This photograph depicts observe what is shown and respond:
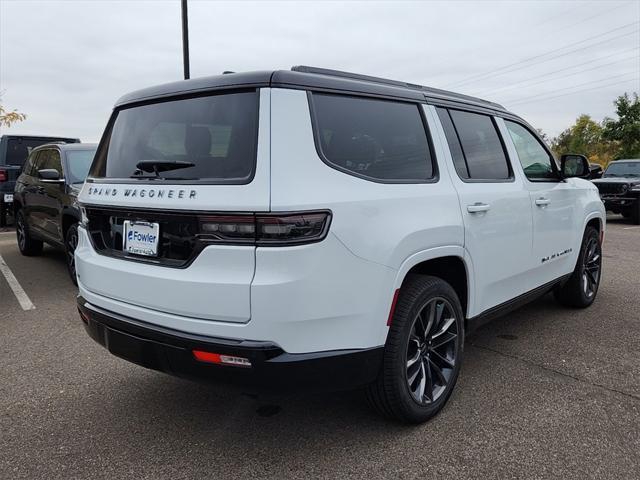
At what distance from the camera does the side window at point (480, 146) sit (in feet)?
11.1

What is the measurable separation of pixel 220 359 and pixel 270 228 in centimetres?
61

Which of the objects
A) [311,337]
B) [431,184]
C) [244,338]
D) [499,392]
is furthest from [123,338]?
[499,392]

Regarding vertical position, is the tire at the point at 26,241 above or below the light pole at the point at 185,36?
below

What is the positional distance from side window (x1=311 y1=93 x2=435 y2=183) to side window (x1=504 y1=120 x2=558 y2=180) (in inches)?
51.4

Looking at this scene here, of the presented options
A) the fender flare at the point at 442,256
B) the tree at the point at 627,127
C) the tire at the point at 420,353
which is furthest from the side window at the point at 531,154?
the tree at the point at 627,127

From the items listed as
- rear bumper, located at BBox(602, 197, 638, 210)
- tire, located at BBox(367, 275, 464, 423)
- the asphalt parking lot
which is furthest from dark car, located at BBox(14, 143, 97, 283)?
rear bumper, located at BBox(602, 197, 638, 210)

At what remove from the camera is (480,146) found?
356 cm

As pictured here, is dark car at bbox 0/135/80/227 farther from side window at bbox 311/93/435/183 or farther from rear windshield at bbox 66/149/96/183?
side window at bbox 311/93/435/183

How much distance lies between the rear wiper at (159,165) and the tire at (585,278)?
3843 millimetres

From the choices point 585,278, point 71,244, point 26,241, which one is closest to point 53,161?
point 71,244

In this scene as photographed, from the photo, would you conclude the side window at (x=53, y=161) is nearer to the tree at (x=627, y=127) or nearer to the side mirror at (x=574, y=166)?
the side mirror at (x=574, y=166)

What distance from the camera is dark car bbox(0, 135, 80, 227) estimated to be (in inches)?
446

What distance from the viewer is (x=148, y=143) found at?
281 cm

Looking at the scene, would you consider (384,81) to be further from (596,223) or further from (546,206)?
(596,223)
